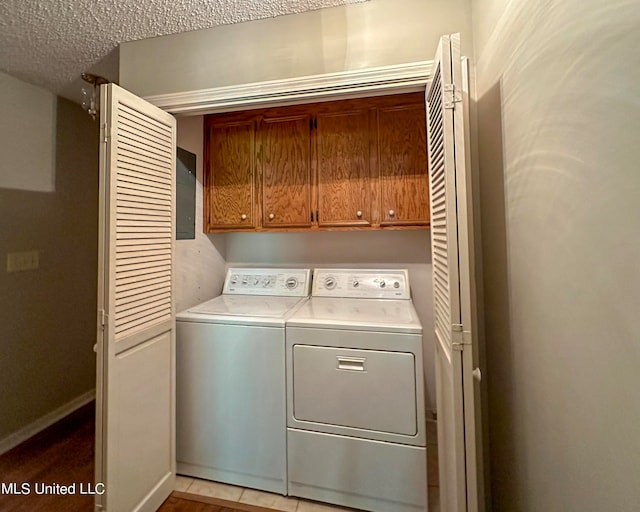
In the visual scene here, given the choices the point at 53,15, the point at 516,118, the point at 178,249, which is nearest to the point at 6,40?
the point at 53,15

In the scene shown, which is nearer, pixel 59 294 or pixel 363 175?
pixel 363 175

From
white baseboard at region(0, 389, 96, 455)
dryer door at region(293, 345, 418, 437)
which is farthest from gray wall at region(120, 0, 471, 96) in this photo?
white baseboard at region(0, 389, 96, 455)

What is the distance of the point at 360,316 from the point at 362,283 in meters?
0.58

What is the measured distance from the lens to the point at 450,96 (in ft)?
3.03

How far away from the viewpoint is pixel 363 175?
79.4 inches

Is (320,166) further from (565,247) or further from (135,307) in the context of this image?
(565,247)

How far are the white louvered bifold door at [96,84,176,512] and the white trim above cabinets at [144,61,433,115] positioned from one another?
0.14 m

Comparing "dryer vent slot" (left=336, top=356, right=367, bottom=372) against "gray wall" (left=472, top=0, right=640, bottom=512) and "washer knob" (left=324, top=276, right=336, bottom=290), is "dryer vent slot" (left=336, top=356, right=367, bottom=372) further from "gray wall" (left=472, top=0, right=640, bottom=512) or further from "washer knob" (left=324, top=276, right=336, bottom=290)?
"washer knob" (left=324, top=276, right=336, bottom=290)

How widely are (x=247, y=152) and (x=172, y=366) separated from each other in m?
1.48

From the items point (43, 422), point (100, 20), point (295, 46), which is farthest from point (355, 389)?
point (43, 422)

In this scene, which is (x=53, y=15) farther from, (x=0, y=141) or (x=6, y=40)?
(x=0, y=141)

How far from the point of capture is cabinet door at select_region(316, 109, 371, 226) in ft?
6.61

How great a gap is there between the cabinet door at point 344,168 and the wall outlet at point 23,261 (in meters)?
2.00

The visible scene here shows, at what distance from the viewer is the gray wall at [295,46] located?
1308mm
